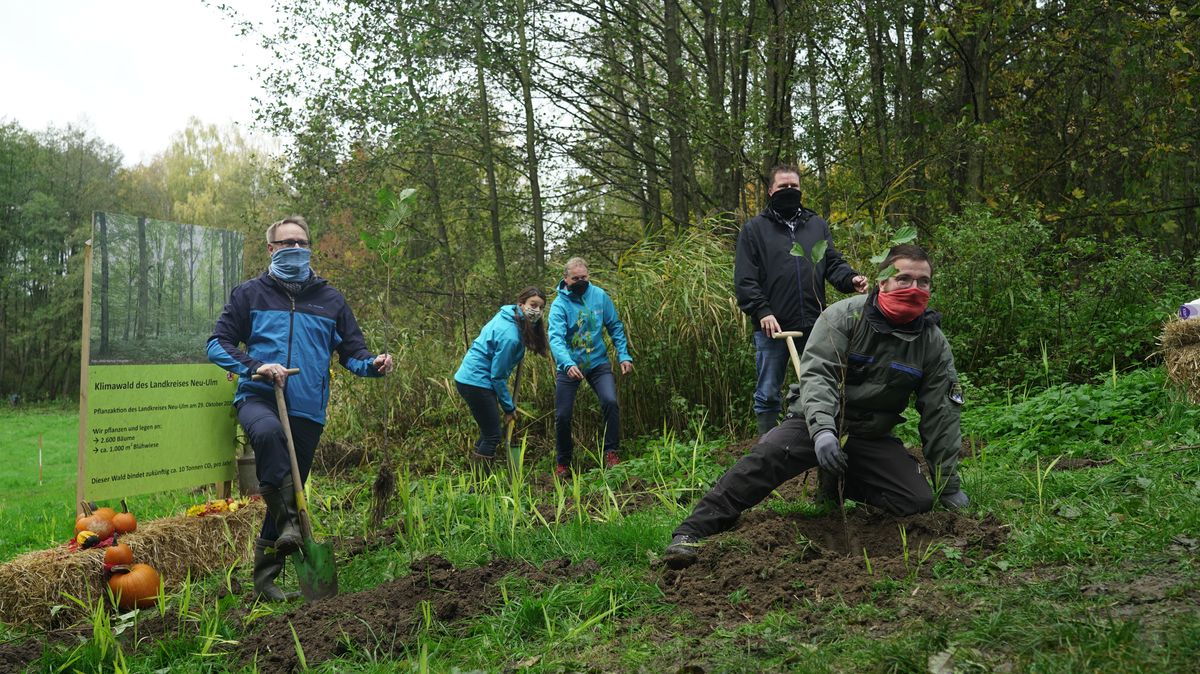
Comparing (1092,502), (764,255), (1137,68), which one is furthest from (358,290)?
(1092,502)

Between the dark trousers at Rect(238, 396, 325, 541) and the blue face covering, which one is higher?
the blue face covering

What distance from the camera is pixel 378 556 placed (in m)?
5.21

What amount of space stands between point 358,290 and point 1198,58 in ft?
38.8

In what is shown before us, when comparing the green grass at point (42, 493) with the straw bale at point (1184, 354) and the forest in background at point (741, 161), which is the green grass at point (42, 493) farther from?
the straw bale at point (1184, 354)

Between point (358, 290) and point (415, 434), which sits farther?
point (358, 290)

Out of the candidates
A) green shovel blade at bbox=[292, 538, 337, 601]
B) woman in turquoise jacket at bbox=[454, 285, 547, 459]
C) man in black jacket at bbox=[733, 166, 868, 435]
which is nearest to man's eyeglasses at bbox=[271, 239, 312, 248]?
green shovel blade at bbox=[292, 538, 337, 601]

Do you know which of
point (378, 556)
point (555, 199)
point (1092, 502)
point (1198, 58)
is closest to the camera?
point (1092, 502)

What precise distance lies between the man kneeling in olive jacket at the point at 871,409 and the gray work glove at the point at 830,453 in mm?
84

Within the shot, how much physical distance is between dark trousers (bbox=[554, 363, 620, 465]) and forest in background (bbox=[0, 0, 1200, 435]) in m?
1.00

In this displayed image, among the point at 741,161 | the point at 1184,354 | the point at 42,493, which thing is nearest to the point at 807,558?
the point at 1184,354

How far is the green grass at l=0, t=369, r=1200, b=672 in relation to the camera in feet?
9.11

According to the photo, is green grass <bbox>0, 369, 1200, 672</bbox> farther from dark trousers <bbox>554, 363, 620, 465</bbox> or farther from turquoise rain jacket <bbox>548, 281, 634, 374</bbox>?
turquoise rain jacket <bbox>548, 281, 634, 374</bbox>

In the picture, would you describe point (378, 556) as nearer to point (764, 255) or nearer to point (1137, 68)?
point (764, 255)

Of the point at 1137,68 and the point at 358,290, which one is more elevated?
the point at 1137,68
